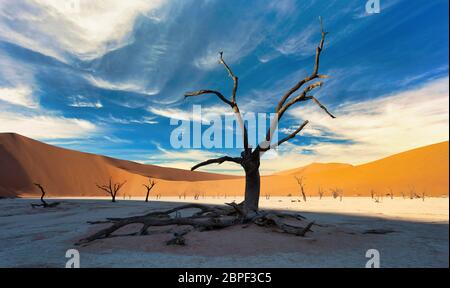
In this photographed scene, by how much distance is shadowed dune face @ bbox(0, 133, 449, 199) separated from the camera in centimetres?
6469

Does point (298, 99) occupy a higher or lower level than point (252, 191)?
higher

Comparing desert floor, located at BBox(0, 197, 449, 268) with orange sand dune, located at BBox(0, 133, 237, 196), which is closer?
desert floor, located at BBox(0, 197, 449, 268)

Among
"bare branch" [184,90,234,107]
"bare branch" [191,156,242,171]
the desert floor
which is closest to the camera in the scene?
the desert floor

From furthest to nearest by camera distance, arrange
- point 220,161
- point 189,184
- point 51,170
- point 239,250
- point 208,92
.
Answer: point 189,184
point 51,170
point 208,92
point 220,161
point 239,250

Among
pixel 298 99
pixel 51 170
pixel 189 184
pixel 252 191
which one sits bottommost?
pixel 189 184

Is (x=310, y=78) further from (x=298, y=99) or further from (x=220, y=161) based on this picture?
(x=220, y=161)

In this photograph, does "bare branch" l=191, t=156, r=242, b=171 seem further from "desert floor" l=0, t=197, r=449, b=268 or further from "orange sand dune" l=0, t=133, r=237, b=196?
"orange sand dune" l=0, t=133, r=237, b=196

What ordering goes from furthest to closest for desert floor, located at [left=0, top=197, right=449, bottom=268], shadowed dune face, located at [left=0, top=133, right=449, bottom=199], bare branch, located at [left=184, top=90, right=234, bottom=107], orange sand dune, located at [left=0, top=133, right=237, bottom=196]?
orange sand dune, located at [left=0, top=133, right=237, bottom=196]
shadowed dune face, located at [left=0, top=133, right=449, bottom=199]
bare branch, located at [left=184, top=90, right=234, bottom=107]
desert floor, located at [left=0, top=197, right=449, bottom=268]

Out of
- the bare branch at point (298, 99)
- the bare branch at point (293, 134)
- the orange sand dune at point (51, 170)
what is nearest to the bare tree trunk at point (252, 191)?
the bare branch at point (293, 134)

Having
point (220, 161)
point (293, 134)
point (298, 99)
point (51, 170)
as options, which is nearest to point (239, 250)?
point (220, 161)

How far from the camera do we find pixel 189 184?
9100 cm

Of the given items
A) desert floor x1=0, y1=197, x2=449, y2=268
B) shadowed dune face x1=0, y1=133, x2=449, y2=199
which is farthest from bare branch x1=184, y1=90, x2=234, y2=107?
shadowed dune face x1=0, y1=133, x2=449, y2=199
